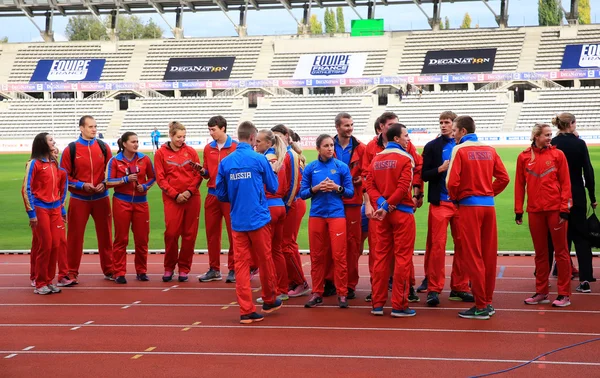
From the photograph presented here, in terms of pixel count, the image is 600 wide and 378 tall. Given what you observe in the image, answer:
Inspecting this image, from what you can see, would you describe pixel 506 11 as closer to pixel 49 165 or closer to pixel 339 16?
pixel 339 16

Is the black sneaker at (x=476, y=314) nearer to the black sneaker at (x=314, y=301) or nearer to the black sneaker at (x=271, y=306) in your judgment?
the black sneaker at (x=314, y=301)

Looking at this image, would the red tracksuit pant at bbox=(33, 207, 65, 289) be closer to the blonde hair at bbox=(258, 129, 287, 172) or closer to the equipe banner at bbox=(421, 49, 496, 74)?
the blonde hair at bbox=(258, 129, 287, 172)

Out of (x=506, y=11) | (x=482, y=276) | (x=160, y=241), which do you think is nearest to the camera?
(x=482, y=276)

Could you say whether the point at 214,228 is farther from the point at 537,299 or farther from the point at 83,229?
the point at 537,299

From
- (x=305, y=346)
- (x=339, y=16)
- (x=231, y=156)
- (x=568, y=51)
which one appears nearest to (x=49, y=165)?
(x=231, y=156)

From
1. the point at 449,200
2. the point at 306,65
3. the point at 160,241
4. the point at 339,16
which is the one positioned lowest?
the point at 160,241

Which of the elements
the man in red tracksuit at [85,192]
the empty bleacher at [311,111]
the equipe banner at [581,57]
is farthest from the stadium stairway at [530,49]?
the man in red tracksuit at [85,192]

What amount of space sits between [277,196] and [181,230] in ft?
6.49

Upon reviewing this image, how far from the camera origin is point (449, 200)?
850 centimetres

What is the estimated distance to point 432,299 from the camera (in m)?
8.30

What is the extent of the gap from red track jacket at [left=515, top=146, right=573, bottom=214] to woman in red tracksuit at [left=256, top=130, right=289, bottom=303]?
2.53 metres

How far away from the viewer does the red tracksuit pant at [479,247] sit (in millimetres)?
7605

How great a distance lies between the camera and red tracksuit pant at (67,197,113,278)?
10.1m

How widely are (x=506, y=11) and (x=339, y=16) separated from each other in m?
44.7
